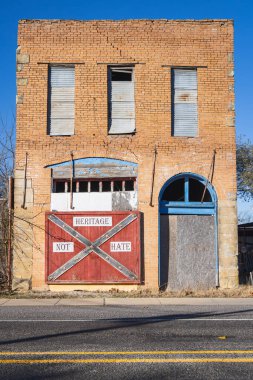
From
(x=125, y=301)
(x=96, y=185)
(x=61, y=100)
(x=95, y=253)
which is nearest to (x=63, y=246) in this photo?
(x=95, y=253)

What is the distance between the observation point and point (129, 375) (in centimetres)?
568

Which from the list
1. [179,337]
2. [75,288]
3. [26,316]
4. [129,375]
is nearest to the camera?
[129,375]

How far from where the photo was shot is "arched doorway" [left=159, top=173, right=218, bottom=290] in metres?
15.6

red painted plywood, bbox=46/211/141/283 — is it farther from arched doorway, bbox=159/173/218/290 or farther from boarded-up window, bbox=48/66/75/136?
boarded-up window, bbox=48/66/75/136

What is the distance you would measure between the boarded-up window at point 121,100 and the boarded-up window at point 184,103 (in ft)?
4.35

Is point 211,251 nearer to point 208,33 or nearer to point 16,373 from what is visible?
point 208,33

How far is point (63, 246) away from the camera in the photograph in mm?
15383

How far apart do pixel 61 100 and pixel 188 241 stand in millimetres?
5850

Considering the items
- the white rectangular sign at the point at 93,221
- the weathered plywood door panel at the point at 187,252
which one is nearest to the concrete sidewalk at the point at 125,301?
the weathered plywood door panel at the point at 187,252

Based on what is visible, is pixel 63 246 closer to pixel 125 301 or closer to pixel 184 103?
pixel 125 301

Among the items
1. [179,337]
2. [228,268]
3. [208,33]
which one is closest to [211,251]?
[228,268]

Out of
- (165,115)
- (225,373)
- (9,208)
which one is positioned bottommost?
(225,373)

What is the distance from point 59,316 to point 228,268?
701 cm

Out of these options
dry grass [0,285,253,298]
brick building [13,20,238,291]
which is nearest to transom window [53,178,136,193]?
brick building [13,20,238,291]
